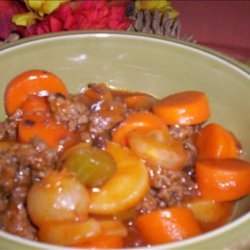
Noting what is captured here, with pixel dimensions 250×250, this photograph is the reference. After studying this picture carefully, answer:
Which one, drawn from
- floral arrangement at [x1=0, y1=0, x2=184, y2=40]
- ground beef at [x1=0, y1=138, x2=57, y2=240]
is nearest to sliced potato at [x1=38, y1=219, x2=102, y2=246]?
ground beef at [x1=0, y1=138, x2=57, y2=240]

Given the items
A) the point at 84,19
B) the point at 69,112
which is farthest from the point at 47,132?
the point at 84,19

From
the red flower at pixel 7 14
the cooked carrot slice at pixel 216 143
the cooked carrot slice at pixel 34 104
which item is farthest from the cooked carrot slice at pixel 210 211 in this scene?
the red flower at pixel 7 14

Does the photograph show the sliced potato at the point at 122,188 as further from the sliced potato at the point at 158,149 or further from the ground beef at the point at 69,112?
the ground beef at the point at 69,112

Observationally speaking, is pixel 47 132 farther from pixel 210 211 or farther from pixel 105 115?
pixel 210 211

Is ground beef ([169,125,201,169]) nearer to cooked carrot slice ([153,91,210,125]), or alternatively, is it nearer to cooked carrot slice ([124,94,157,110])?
cooked carrot slice ([153,91,210,125])

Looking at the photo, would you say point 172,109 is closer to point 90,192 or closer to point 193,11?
point 90,192

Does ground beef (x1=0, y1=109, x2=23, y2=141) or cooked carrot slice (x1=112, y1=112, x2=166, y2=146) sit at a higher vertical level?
cooked carrot slice (x1=112, y1=112, x2=166, y2=146)

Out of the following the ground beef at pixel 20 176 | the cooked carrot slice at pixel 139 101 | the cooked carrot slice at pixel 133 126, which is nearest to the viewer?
the ground beef at pixel 20 176
